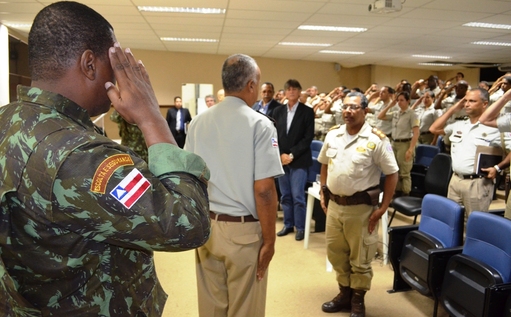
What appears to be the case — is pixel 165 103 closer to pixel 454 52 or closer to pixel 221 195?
pixel 454 52

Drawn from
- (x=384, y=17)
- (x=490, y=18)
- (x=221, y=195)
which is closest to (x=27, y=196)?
(x=221, y=195)

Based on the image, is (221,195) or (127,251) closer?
(127,251)

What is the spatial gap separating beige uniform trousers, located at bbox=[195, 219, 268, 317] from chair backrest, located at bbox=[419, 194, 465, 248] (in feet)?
4.51

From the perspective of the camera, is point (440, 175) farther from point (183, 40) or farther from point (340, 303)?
point (183, 40)

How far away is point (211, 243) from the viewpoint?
1.96m

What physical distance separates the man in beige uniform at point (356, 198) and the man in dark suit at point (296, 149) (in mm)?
1499

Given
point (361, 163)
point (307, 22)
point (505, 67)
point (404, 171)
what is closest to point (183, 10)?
point (307, 22)

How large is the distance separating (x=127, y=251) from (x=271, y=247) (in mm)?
1183

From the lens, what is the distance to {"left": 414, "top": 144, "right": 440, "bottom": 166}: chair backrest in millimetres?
5301

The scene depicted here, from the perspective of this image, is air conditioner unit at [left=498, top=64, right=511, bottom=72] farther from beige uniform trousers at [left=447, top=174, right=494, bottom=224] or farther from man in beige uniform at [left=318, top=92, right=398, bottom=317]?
man in beige uniform at [left=318, top=92, right=398, bottom=317]

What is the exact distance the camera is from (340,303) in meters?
2.76

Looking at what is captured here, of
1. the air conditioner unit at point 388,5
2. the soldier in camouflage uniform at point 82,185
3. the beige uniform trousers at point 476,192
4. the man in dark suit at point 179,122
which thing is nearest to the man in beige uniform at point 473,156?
the beige uniform trousers at point 476,192

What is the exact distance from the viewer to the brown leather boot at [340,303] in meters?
2.75

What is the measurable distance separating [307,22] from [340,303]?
5.43 m
